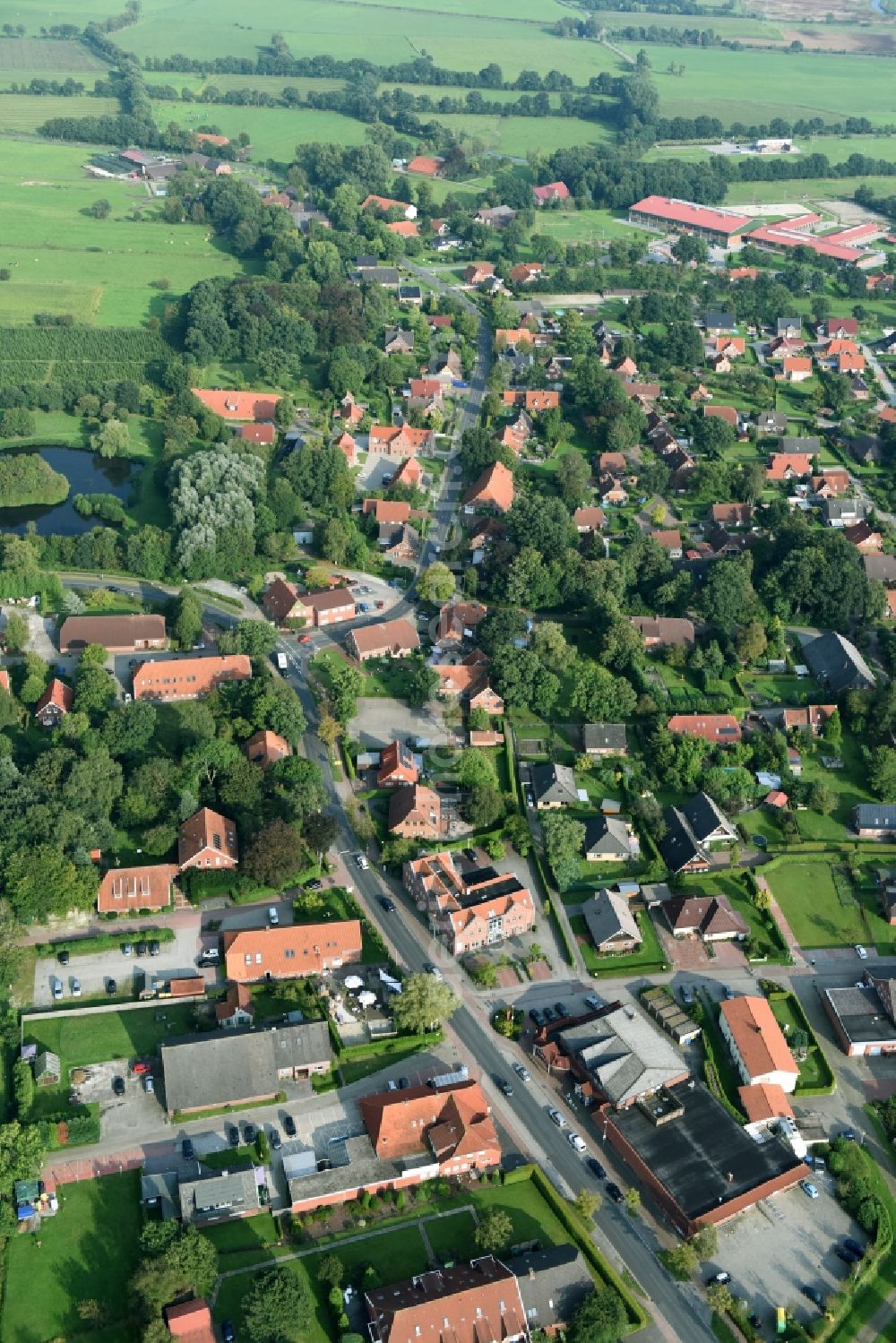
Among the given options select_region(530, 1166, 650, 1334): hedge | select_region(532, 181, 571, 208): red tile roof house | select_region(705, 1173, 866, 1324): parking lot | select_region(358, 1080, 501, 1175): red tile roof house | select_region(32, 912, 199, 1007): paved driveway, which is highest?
select_region(532, 181, 571, 208): red tile roof house

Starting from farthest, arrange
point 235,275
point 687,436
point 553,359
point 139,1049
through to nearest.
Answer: point 235,275 < point 553,359 < point 687,436 < point 139,1049

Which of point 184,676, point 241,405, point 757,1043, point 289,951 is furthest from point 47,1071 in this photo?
point 241,405

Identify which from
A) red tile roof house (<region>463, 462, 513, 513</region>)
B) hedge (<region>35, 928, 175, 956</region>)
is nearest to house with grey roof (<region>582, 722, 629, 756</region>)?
hedge (<region>35, 928, 175, 956</region>)

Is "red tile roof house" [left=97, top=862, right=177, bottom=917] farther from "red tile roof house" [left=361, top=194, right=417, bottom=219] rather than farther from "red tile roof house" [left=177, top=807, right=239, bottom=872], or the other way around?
"red tile roof house" [left=361, top=194, right=417, bottom=219]

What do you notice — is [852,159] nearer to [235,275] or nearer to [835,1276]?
[235,275]

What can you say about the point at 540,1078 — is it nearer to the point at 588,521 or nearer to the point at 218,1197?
the point at 218,1197

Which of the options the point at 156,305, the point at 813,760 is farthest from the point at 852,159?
the point at 813,760

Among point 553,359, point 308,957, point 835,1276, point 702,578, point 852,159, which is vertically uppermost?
point 852,159

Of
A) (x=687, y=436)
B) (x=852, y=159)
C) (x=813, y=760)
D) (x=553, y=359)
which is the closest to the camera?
(x=813, y=760)
